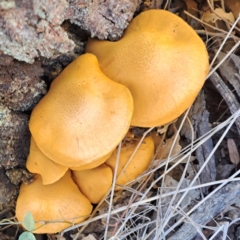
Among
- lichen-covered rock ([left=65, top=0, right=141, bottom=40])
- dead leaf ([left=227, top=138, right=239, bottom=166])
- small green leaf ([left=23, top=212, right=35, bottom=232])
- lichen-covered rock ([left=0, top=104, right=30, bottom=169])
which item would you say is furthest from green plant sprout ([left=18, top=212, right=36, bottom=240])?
dead leaf ([left=227, top=138, right=239, bottom=166])

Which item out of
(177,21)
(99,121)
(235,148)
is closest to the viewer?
(99,121)

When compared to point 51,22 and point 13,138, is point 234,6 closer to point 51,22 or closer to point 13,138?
point 51,22

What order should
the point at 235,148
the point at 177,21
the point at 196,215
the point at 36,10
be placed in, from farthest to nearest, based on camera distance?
the point at 235,148 < the point at 196,215 < the point at 177,21 < the point at 36,10

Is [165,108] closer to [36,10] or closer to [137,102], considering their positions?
[137,102]

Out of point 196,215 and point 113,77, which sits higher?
point 113,77

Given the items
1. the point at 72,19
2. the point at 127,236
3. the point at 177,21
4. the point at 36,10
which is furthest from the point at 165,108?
the point at 127,236

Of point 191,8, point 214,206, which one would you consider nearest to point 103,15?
point 191,8
